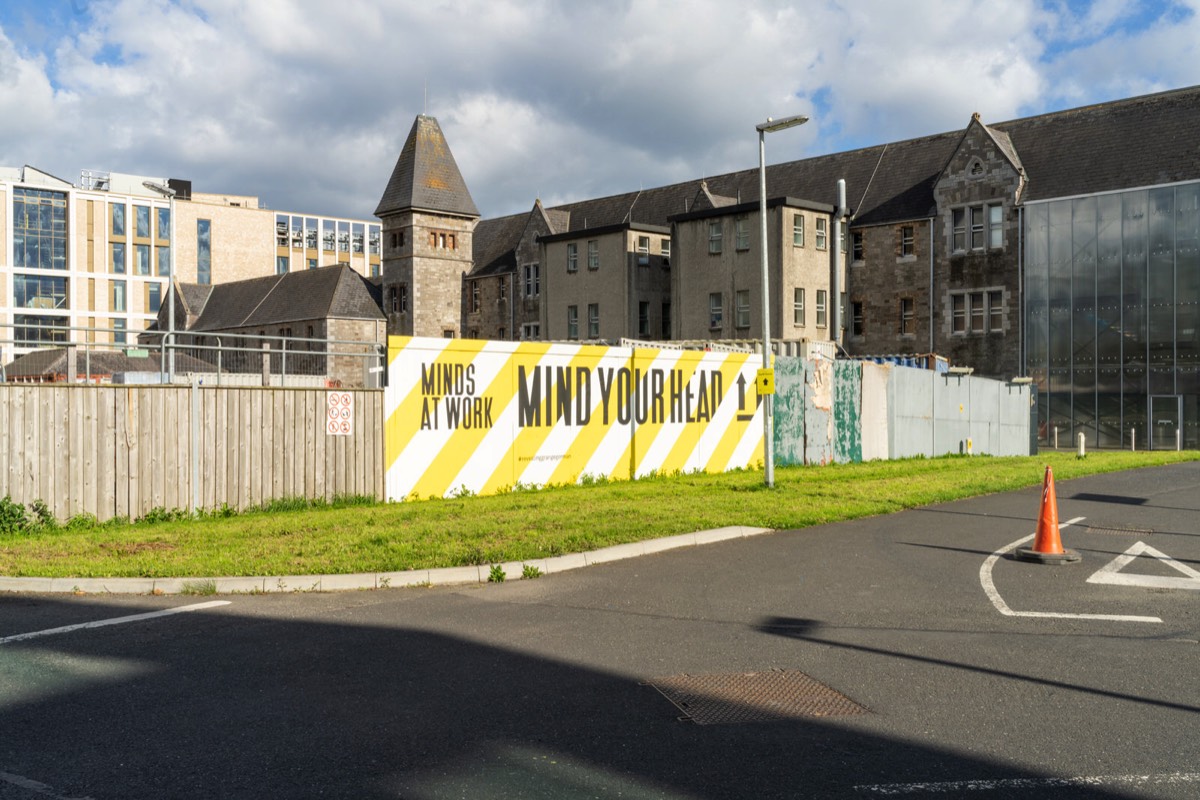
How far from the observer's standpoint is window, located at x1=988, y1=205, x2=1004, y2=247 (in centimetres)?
4972

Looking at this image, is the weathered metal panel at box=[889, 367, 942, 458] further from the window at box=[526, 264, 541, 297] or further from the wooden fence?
the window at box=[526, 264, 541, 297]

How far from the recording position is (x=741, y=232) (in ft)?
166

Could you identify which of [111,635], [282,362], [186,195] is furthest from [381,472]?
[186,195]

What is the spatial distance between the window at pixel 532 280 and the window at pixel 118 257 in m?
54.6

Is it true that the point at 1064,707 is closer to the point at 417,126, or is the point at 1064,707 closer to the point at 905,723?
the point at 905,723

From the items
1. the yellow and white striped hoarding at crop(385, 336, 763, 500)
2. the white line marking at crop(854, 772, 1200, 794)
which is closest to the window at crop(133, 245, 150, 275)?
the yellow and white striped hoarding at crop(385, 336, 763, 500)

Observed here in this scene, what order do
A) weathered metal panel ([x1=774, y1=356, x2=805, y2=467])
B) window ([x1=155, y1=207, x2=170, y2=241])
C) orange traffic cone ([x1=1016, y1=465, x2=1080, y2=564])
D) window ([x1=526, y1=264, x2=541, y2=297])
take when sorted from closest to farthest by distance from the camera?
1. orange traffic cone ([x1=1016, y1=465, x2=1080, y2=564])
2. weathered metal panel ([x1=774, y1=356, x2=805, y2=467])
3. window ([x1=526, y1=264, x2=541, y2=297])
4. window ([x1=155, y1=207, x2=170, y2=241])

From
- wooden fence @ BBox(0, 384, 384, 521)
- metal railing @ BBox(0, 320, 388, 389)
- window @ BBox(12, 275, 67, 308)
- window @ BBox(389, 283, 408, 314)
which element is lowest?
wooden fence @ BBox(0, 384, 384, 521)

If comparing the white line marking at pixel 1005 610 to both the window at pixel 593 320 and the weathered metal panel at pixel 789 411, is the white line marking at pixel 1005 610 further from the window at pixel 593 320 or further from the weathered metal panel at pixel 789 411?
the window at pixel 593 320

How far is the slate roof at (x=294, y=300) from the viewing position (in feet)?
257

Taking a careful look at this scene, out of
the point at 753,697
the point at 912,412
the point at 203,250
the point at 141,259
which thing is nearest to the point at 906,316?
the point at 912,412

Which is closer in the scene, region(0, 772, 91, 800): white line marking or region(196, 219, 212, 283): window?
region(0, 772, 91, 800): white line marking

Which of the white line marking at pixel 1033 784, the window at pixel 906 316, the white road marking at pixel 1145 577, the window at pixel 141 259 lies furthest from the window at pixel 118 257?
the white line marking at pixel 1033 784

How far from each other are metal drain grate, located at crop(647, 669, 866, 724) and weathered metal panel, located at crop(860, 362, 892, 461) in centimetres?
2074
